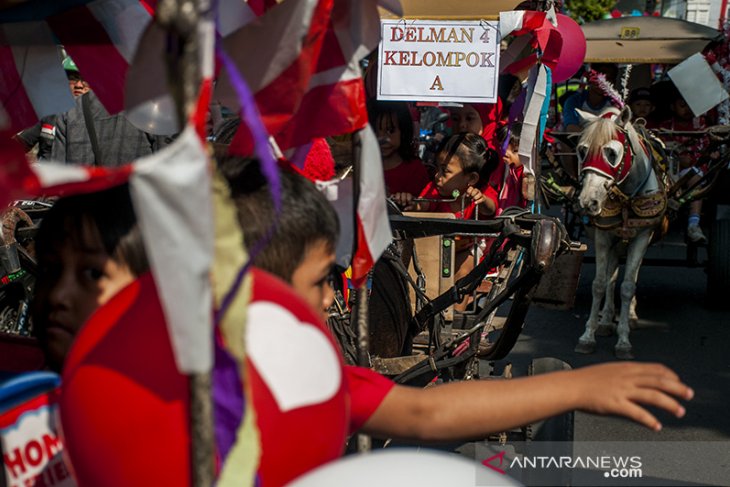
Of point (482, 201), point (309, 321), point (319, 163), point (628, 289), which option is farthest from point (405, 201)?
point (309, 321)

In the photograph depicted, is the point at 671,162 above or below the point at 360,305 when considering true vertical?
below

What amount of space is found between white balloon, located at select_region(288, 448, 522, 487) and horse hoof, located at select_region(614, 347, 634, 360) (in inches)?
Answer: 220

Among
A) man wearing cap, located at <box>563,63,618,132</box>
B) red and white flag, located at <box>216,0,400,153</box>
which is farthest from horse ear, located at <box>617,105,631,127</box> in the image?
red and white flag, located at <box>216,0,400,153</box>

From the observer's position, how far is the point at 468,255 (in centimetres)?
509

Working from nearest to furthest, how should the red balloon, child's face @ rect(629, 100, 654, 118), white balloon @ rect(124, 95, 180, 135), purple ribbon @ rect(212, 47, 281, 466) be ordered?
1. purple ribbon @ rect(212, 47, 281, 466)
2. white balloon @ rect(124, 95, 180, 135)
3. the red balloon
4. child's face @ rect(629, 100, 654, 118)

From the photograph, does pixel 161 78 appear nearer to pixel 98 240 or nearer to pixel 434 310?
pixel 98 240

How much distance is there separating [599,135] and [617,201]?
0.57 m

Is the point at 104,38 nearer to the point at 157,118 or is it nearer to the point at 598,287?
the point at 157,118

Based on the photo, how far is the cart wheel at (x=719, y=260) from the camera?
296 inches

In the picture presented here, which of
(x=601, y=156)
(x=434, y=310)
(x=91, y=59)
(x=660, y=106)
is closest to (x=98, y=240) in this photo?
(x=91, y=59)

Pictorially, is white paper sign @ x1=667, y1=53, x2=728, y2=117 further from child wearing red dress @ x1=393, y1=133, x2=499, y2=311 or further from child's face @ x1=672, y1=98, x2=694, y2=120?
child wearing red dress @ x1=393, y1=133, x2=499, y2=311

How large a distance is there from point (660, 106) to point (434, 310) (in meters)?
6.87

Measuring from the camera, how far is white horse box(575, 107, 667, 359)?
6363mm

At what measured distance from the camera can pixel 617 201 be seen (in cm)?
665
